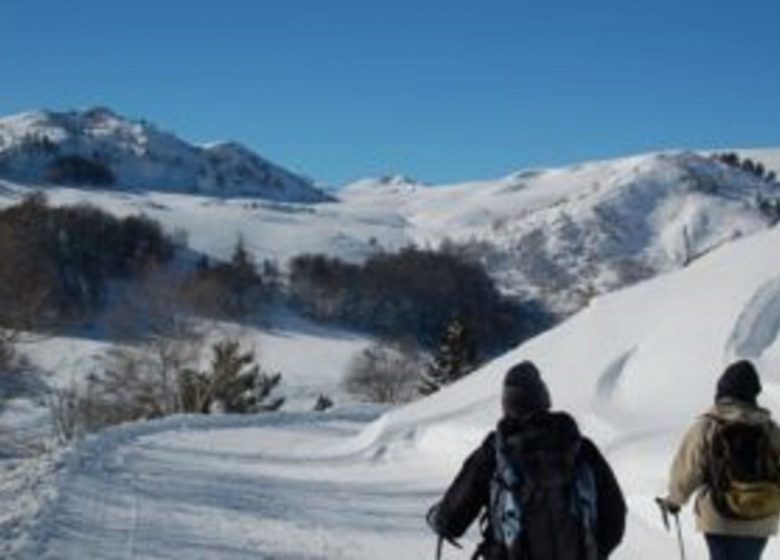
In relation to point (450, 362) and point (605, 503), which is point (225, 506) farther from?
point (450, 362)

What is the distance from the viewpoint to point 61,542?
13.7 metres

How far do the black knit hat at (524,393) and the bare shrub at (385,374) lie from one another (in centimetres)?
8565

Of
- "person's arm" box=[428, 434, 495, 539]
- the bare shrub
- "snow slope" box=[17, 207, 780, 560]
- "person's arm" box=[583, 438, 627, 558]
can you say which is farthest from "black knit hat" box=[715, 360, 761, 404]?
the bare shrub

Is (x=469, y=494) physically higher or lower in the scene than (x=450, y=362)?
higher

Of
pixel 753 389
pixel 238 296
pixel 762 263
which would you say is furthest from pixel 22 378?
pixel 238 296

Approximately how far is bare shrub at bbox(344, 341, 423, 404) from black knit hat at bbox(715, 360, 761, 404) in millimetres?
84351

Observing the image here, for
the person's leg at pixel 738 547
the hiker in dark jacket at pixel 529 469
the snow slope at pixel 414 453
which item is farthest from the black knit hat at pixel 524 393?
the snow slope at pixel 414 453

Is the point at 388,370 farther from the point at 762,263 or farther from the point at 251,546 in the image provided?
the point at 251,546

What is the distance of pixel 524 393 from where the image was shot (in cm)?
688

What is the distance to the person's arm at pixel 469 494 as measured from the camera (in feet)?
22.9

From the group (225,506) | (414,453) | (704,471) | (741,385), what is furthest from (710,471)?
(414,453)

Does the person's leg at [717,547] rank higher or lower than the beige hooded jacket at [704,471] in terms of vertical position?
lower

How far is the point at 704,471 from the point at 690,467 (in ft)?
0.27

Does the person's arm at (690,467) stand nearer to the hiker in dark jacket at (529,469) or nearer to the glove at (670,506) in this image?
the glove at (670,506)
